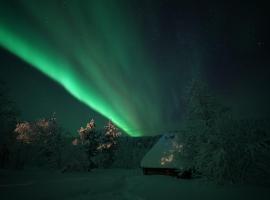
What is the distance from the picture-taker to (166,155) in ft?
109

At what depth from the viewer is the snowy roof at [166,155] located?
3029 centimetres

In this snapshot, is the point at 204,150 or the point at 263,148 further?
the point at 204,150

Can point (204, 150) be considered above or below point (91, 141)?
below

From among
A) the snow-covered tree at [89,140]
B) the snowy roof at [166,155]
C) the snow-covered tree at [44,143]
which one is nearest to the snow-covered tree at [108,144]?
the snow-covered tree at [89,140]

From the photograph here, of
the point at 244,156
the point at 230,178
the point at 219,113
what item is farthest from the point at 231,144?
the point at 219,113

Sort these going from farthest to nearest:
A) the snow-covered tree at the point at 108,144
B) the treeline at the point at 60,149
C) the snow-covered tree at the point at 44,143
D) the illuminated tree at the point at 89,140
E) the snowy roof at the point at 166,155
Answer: the snow-covered tree at the point at 108,144
the illuminated tree at the point at 89,140
the snow-covered tree at the point at 44,143
the treeline at the point at 60,149
the snowy roof at the point at 166,155

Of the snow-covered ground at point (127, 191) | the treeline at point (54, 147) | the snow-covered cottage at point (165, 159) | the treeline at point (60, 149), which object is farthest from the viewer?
the treeline at point (60, 149)

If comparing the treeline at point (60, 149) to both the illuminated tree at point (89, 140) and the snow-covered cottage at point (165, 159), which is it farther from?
the snow-covered cottage at point (165, 159)

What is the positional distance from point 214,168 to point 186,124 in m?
7.65

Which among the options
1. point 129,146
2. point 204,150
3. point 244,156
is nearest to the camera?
point 244,156

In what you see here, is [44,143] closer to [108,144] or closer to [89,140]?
[89,140]

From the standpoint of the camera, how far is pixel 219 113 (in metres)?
26.2

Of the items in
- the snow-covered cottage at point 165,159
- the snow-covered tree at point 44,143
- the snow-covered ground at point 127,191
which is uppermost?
the snow-covered tree at point 44,143

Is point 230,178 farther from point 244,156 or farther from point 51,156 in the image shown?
point 51,156
